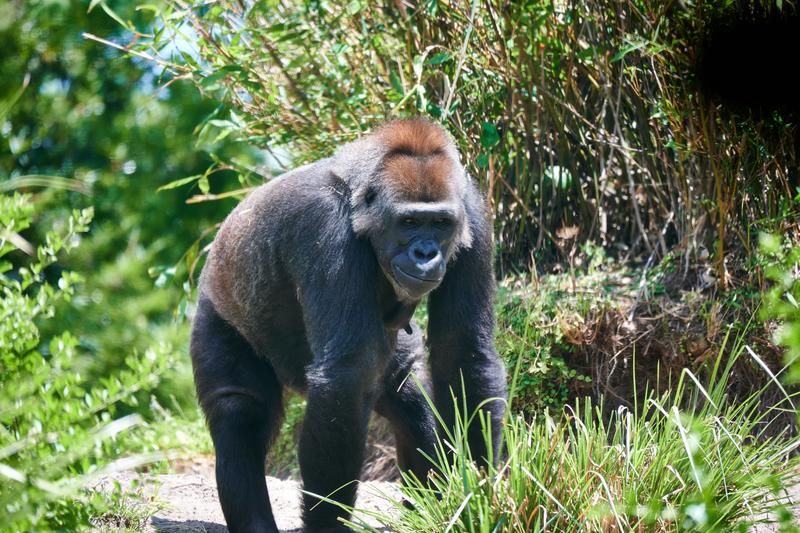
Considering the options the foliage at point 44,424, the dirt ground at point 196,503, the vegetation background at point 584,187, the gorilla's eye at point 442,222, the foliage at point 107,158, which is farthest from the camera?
the foliage at point 107,158

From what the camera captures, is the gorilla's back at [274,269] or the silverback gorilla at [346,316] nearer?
the silverback gorilla at [346,316]

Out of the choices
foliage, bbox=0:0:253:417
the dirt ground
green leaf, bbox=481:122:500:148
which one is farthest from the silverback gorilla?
foliage, bbox=0:0:253:417

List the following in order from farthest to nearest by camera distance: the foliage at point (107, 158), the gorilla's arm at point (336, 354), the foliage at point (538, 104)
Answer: the foliage at point (107, 158)
the foliage at point (538, 104)
the gorilla's arm at point (336, 354)

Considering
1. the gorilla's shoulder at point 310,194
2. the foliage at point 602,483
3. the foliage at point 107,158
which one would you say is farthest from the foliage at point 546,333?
the foliage at point 107,158

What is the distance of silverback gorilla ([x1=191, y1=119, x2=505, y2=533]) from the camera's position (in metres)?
3.83

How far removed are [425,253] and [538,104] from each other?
7.41 feet

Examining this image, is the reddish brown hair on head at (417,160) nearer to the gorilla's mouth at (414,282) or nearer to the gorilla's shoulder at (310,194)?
the gorilla's shoulder at (310,194)

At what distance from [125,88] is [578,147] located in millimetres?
8750

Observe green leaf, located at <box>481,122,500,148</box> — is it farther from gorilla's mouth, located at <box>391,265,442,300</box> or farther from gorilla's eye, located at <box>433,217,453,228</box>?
gorilla's mouth, located at <box>391,265,442,300</box>

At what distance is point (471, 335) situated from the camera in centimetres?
411

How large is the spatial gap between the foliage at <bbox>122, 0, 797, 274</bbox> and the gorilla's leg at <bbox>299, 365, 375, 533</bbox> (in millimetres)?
1854

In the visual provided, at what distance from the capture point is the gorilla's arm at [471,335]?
4117 mm

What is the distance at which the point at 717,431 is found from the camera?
3.57 metres

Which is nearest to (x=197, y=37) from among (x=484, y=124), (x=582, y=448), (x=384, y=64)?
(x=384, y=64)
